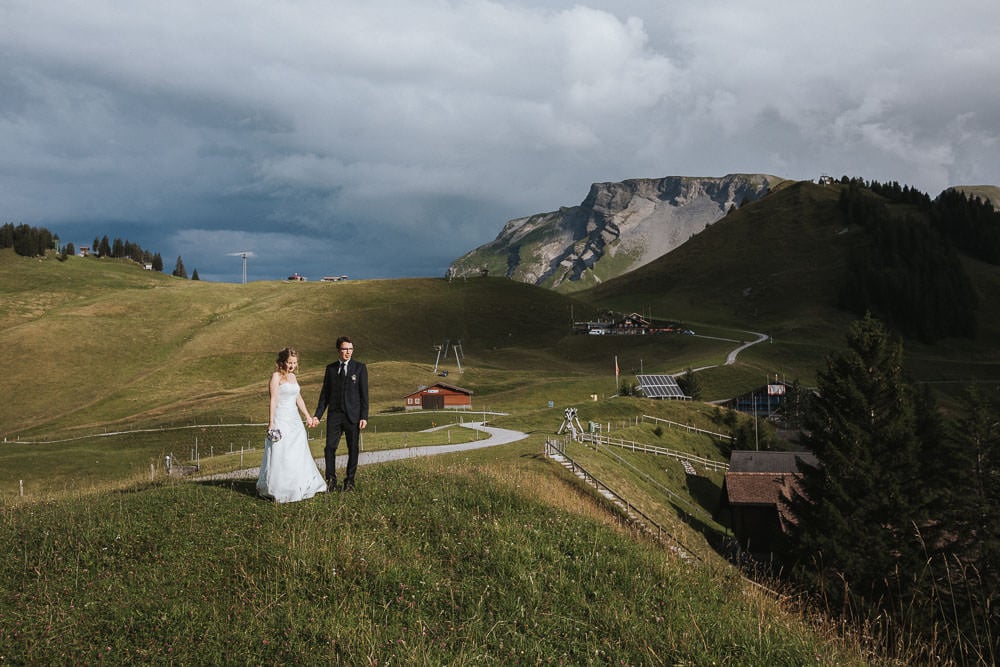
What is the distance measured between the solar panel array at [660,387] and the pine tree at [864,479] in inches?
2291

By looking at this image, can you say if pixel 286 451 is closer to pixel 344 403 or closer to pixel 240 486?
pixel 344 403

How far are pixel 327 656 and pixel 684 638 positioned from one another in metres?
4.39

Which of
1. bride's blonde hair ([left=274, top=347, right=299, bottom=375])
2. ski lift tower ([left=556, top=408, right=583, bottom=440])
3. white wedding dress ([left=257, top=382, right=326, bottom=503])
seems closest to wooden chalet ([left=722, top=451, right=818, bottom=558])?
ski lift tower ([left=556, top=408, right=583, bottom=440])

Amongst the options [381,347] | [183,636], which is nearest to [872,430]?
[183,636]

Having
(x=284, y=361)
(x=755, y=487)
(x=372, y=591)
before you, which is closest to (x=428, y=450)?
(x=755, y=487)

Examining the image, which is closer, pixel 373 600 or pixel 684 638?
pixel 684 638

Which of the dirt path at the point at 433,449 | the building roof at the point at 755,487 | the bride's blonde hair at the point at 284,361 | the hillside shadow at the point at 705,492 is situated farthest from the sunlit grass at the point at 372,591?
the hillside shadow at the point at 705,492

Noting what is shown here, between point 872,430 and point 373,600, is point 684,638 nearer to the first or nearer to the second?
point 373,600

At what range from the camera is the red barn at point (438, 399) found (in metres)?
100

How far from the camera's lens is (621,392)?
101375mm

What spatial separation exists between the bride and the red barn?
279ft

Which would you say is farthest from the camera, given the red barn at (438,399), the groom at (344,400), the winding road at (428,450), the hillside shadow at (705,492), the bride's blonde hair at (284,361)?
the red barn at (438,399)

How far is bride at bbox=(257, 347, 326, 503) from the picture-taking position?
13898 mm

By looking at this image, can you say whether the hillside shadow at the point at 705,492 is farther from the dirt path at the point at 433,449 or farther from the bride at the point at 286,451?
the bride at the point at 286,451
